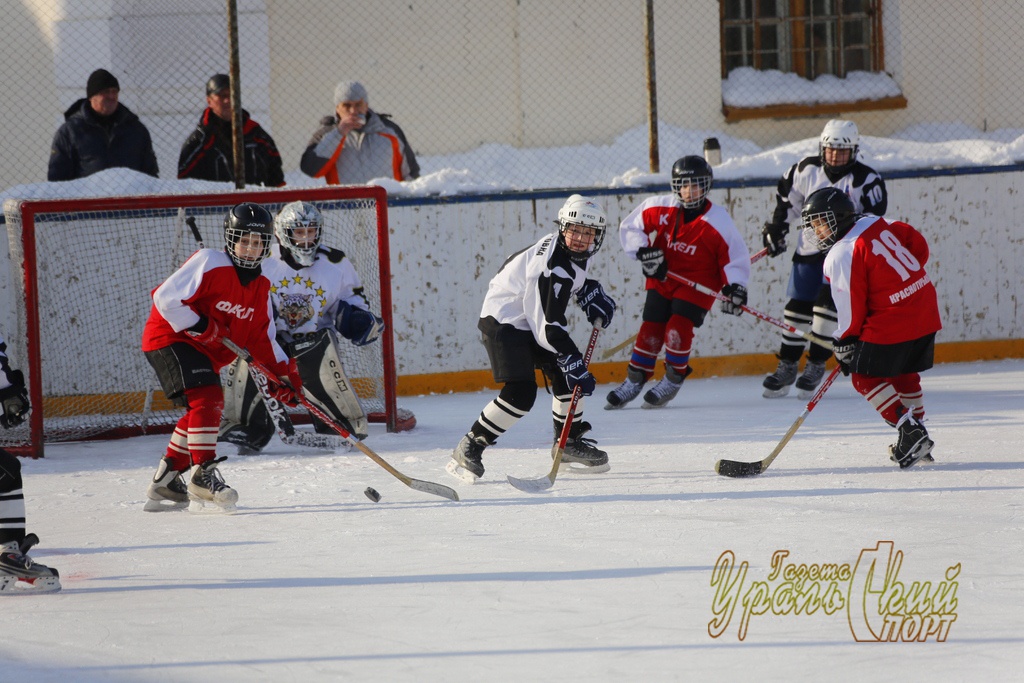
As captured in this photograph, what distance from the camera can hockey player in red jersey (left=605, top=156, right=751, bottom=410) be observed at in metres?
5.58

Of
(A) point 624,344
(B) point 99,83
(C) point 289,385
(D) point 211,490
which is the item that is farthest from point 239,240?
(A) point 624,344

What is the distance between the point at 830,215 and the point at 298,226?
2.02m

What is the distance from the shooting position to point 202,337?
12.9ft

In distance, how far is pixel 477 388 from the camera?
631 cm

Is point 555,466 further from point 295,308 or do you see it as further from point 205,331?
point 295,308

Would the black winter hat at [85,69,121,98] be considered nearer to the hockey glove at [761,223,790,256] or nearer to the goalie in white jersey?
the goalie in white jersey

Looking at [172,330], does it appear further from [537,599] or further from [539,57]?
[539,57]

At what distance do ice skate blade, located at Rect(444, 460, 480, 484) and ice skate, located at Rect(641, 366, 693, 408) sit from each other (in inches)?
61.1

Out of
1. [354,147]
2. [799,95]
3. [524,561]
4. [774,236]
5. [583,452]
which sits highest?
[799,95]

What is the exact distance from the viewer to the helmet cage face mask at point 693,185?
5578 millimetres

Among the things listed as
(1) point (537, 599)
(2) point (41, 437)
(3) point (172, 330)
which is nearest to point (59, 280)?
(2) point (41, 437)

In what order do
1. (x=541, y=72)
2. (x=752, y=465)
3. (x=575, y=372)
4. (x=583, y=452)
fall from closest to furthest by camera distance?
(x=575, y=372), (x=752, y=465), (x=583, y=452), (x=541, y=72)

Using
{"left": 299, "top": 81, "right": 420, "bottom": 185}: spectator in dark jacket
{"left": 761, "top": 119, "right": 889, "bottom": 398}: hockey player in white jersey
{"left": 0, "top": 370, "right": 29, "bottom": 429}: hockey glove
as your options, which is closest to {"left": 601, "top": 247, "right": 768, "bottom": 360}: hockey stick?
{"left": 761, "top": 119, "right": 889, "bottom": 398}: hockey player in white jersey

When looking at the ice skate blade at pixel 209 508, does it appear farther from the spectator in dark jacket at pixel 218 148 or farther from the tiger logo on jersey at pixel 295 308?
the spectator in dark jacket at pixel 218 148
